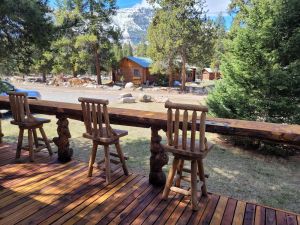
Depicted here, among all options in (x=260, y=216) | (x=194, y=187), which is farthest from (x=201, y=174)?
(x=260, y=216)

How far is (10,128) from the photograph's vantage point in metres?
7.02

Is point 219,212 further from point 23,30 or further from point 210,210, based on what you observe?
point 23,30

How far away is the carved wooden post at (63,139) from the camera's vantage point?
3562mm

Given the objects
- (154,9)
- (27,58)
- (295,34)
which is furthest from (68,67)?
(295,34)

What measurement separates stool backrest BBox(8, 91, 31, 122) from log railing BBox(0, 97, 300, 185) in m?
0.13

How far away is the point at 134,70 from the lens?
2552cm

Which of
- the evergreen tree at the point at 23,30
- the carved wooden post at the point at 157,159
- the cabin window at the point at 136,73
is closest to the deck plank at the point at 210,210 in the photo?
the carved wooden post at the point at 157,159

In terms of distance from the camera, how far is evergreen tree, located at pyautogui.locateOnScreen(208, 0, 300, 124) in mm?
5137

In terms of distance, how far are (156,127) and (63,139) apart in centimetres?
157

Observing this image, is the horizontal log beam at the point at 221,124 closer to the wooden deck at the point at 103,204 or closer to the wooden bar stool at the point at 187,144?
the wooden bar stool at the point at 187,144

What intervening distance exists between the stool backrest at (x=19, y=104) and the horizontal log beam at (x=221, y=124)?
0.18m

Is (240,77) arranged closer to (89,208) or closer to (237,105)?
(237,105)

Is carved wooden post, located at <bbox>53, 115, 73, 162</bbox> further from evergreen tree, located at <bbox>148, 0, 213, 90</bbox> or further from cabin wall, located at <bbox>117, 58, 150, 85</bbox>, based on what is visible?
cabin wall, located at <bbox>117, 58, 150, 85</bbox>

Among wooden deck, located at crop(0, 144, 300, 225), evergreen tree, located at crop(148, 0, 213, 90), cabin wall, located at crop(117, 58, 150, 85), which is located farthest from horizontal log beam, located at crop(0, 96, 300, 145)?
cabin wall, located at crop(117, 58, 150, 85)
